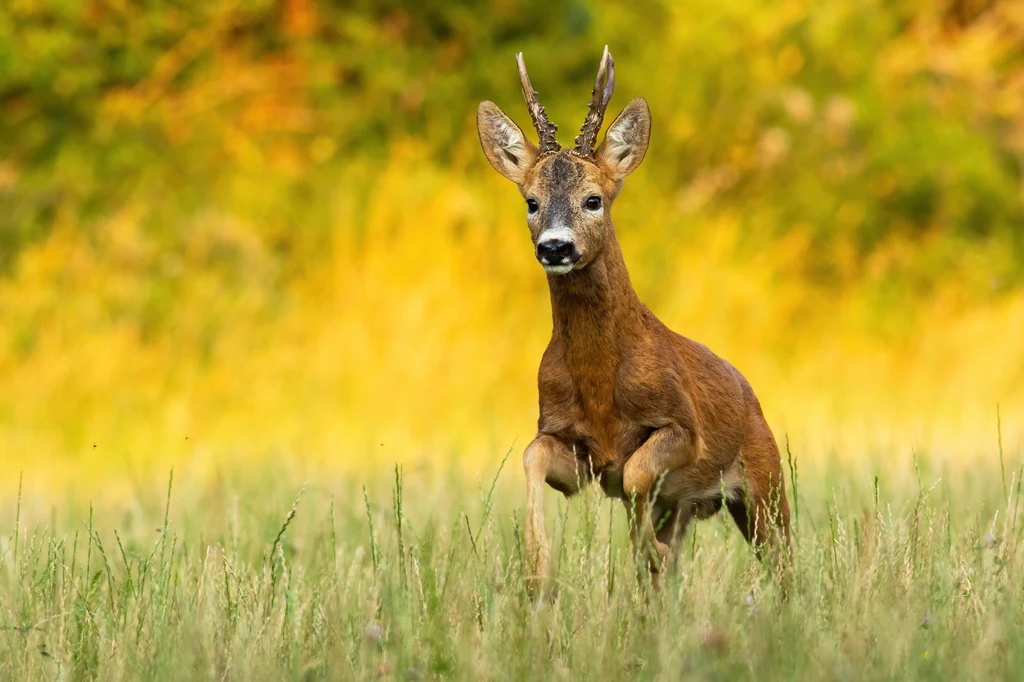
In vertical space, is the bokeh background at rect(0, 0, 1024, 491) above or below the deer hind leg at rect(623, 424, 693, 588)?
above

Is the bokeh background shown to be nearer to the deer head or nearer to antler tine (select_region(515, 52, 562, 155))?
the deer head

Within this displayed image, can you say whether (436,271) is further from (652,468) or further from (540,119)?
(652,468)

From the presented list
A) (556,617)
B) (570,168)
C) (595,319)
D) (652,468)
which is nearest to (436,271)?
(570,168)

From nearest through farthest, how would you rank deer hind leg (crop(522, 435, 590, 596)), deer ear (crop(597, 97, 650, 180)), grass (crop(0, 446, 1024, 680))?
grass (crop(0, 446, 1024, 680)), deer hind leg (crop(522, 435, 590, 596)), deer ear (crop(597, 97, 650, 180))

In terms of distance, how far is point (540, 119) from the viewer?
5.24m

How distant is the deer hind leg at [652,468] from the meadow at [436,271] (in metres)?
0.14

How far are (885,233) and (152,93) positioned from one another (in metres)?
7.22

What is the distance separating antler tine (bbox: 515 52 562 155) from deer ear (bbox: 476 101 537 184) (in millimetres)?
84

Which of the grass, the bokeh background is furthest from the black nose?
the bokeh background

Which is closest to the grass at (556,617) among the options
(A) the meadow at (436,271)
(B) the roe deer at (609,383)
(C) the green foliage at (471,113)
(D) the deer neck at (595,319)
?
(A) the meadow at (436,271)

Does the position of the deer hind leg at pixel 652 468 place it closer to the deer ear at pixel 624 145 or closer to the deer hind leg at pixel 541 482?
the deer hind leg at pixel 541 482

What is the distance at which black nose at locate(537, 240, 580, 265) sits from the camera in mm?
4809

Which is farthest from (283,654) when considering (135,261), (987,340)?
(987,340)

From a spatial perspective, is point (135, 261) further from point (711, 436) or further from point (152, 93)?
point (711, 436)
